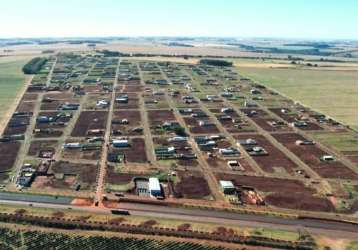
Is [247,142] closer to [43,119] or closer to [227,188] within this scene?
[227,188]

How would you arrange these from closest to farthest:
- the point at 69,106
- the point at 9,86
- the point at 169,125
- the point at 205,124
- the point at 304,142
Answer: the point at 304,142 < the point at 169,125 < the point at 205,124 < the point at 69,106 < the point at 9,86

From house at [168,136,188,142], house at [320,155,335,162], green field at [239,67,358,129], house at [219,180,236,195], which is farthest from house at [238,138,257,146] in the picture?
green field at [239,67,358,129]

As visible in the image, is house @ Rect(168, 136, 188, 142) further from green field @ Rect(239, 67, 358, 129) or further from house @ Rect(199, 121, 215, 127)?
green field @ Rect(239, 67, 358, 129)

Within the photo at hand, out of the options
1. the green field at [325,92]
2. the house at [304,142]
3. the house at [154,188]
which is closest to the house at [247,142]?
the house at [304,142]

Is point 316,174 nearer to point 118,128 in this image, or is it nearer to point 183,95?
point 118,128

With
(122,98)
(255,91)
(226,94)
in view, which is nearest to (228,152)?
(122,98)

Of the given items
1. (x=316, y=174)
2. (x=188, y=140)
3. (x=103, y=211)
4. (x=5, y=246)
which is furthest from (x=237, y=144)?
(x=5, y=246)

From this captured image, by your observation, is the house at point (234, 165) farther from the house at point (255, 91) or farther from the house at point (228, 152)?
the house at point (255, 91)

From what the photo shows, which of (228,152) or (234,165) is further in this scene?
(228,152)

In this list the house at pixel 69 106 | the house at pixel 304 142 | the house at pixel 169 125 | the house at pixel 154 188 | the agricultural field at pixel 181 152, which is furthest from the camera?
the house at pixel 69 106

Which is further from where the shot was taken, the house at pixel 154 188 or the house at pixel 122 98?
the house at pixel 122 98
